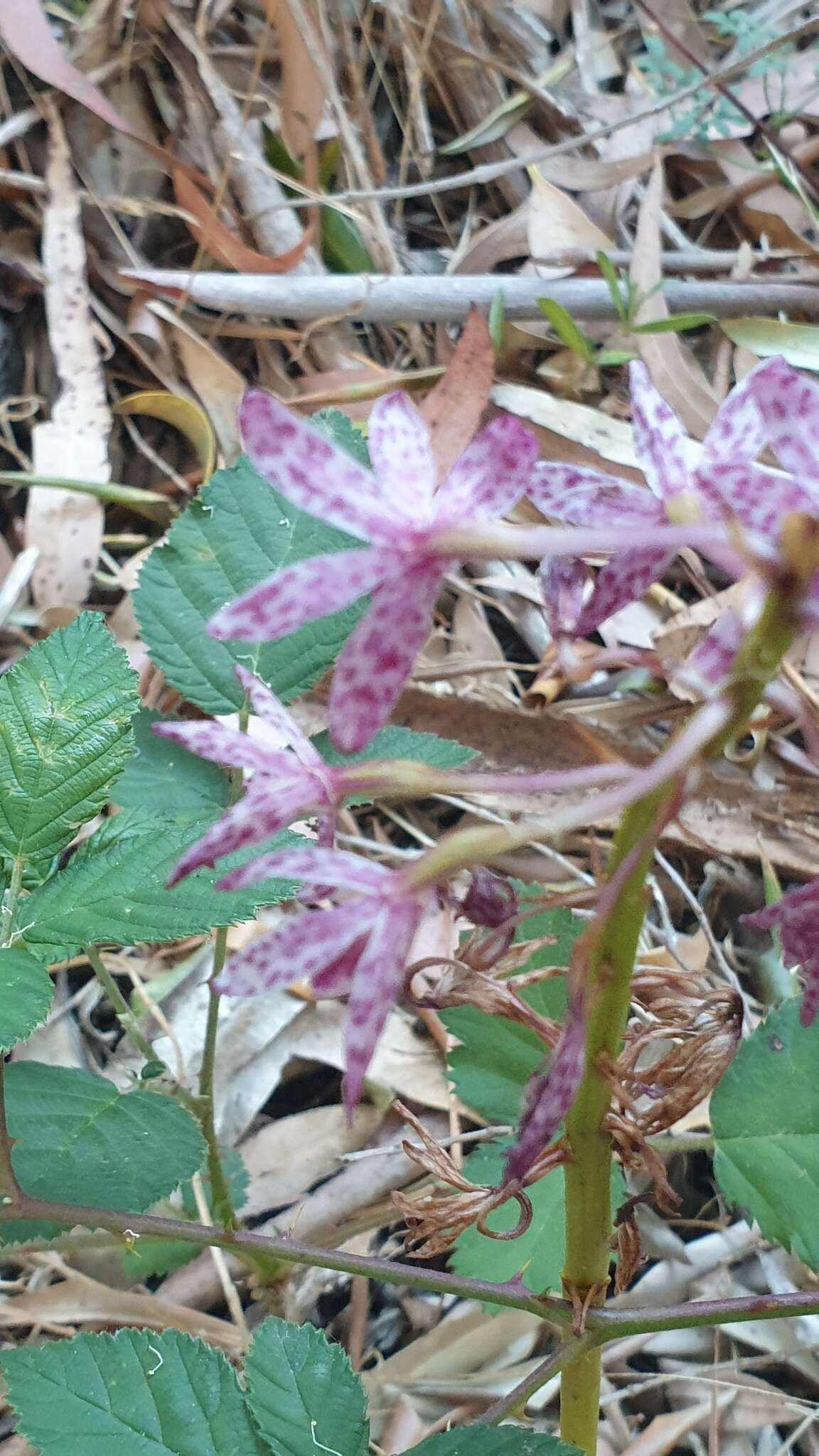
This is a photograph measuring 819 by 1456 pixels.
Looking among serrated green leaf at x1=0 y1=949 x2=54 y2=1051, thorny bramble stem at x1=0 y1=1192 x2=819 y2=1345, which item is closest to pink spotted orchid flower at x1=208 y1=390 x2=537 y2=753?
serrated green leaf at x1=0 y1=949 x2=54 y2=1051

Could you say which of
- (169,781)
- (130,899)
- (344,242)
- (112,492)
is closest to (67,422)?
(112,492)

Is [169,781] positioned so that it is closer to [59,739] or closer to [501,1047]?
[59,739]

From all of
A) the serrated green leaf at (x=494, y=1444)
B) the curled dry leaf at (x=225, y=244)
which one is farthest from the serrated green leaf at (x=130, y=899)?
the curled dry leaf at (x=225, y=244)

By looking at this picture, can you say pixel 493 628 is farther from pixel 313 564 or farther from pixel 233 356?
pixel 313 564

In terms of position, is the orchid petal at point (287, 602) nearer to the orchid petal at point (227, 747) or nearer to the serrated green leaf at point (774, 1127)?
the orchid petal at point (227, 747)

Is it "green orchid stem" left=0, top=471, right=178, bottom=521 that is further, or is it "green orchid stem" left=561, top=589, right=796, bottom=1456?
"green orchid stem" left=0, top=471, right=178, bottom=521

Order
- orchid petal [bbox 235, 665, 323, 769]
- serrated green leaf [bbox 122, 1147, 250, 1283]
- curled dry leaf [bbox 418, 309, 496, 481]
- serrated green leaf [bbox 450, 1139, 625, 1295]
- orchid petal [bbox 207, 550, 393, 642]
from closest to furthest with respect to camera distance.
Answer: orchid petal [bbox 207, 550, 393, 642], orchid petal [bbox 235, 665, 323, 769], serrated green leaf [bbox 450, 1139, 625, 1295], serrated green leaf [bbox 122, 1147, 250, 1283], curled dry leaf [bbox 418, 309, 496, 481]

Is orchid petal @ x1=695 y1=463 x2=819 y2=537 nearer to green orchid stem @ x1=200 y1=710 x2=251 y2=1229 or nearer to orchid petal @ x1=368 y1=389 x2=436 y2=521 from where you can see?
orchid petal @ x1=368 y1=389 x2=436 y2=521
